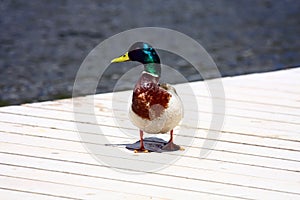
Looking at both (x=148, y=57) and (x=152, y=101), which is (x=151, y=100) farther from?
(x=148, y=57)

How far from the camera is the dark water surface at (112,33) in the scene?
8.95 meters

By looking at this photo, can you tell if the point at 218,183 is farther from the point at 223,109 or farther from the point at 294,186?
the point at 223,109

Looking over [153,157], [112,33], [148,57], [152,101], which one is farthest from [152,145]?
[112,33]

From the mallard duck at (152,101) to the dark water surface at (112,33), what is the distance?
3998mm

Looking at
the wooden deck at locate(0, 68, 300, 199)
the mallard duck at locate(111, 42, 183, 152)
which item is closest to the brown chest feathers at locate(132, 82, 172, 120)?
the mallard duck at locate(111, 42, 183, 152)

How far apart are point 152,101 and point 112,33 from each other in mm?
6706

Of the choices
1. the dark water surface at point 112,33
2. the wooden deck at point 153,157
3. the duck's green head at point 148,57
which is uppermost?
the dark water surface at point 112,33

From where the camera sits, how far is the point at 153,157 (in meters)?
4.25

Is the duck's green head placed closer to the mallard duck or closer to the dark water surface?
the mallard duck

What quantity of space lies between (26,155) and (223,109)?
152 cm

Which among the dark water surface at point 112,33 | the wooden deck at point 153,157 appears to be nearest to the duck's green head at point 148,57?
the wooden deck at point 153,157

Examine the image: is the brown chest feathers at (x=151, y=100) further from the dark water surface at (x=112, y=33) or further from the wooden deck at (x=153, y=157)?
the dark water surface at (x=112, y=33)

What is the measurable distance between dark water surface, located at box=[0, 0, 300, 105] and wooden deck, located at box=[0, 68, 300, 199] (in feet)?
10.1

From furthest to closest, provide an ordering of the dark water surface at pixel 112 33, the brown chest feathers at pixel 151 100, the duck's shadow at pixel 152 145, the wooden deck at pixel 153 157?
the dark water surface at pixel 112 33 → the duck's shadow at pixel 152 145 → the brown chest feathers at pixel 151 100 → the wooden deck at pixel 153 157
